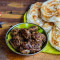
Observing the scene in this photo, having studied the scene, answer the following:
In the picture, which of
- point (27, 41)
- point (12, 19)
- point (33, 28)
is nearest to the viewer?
point (27, 41)

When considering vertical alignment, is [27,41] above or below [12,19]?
below

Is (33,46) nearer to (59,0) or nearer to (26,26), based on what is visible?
(26,26)

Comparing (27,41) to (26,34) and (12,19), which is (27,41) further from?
(12,19)

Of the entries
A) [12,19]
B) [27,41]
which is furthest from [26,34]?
[12,19]

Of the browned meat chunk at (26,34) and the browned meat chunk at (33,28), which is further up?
the browned meat chunk at (33,28)

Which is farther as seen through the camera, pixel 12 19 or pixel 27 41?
pixel 12 19

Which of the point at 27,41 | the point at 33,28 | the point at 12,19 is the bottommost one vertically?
the point at 27,41

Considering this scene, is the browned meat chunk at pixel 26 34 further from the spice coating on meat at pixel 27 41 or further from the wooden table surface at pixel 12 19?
the wooden table surface at pixel 12 19

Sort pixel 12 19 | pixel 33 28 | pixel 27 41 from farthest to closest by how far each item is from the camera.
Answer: pixel 12 19, pixel 33 28, pixel 27 41

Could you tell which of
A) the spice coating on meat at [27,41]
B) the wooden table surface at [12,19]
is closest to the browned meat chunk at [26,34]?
the spice coating on meat at [27,41]
